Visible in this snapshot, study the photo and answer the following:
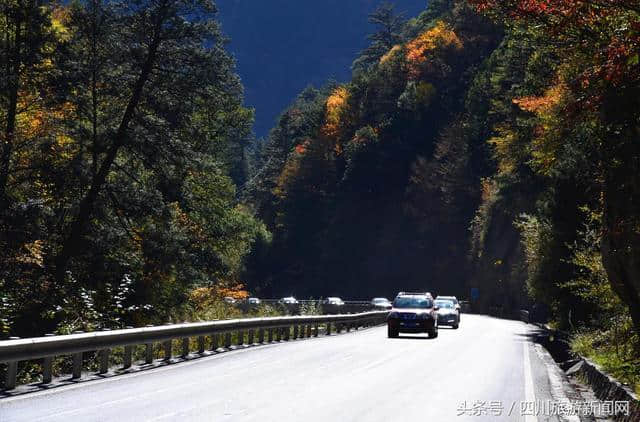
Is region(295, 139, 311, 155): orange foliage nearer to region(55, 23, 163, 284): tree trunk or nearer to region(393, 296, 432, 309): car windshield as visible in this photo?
region(55, 23, 163, 284): tree trunk

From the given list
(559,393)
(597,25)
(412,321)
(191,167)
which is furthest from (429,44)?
(559,393)

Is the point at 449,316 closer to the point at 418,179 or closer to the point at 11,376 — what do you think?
the point at 11,376

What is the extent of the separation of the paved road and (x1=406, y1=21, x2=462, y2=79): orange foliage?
3162 inches

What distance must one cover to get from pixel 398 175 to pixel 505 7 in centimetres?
8811

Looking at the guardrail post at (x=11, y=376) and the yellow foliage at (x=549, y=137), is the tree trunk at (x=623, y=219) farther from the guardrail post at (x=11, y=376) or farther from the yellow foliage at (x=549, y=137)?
the guardrail post at (x=11, y=376)

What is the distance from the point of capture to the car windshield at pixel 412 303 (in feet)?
110

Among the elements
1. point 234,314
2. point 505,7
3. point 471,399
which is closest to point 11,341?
point 471,399

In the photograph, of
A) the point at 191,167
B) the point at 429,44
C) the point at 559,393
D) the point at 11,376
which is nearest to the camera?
the point at 11,376

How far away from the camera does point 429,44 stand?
101 meters

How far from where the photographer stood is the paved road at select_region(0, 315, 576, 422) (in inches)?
440

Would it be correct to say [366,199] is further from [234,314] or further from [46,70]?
[46,70]

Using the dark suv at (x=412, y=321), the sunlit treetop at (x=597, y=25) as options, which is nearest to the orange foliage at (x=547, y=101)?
the dark suv at (x=412, y=321)

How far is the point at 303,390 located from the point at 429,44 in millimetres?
90777

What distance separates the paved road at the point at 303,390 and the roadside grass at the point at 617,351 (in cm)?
120
